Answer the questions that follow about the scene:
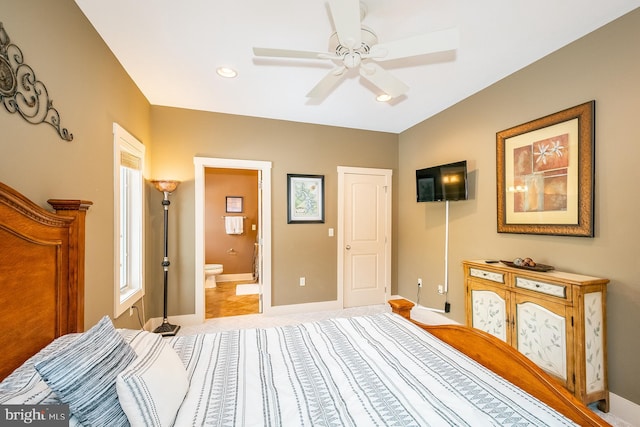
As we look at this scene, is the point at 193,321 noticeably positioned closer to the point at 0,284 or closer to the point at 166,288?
the point at 166,288

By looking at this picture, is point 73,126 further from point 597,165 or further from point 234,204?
point 234,204

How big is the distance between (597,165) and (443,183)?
1348 mm

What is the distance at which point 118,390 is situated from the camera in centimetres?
89

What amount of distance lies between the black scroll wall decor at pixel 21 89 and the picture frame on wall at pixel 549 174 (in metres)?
3.51

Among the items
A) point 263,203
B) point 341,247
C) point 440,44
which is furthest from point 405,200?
point 440,44

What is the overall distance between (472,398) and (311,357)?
775 mm

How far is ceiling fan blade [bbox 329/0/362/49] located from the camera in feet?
4.15

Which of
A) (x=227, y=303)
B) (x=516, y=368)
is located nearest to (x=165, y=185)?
(x=227, y=303)

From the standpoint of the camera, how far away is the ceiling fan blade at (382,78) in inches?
69.1

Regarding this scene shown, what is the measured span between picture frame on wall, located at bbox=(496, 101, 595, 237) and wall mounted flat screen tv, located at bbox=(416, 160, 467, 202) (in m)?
0.36

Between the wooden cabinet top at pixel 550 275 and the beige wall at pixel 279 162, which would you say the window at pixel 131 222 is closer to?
the beige wall at pixel 279 162

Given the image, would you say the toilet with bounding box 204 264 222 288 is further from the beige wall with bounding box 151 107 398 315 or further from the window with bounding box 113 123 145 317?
the window with bounding box 113 123 145 317

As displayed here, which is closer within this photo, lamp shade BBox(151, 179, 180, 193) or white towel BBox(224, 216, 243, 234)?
lamp shade BBox(151, 179, 180, 193)

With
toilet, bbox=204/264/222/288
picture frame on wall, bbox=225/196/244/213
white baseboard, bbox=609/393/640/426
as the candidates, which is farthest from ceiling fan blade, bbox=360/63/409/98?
picture frame on wall, bbox=225/196/244/213
